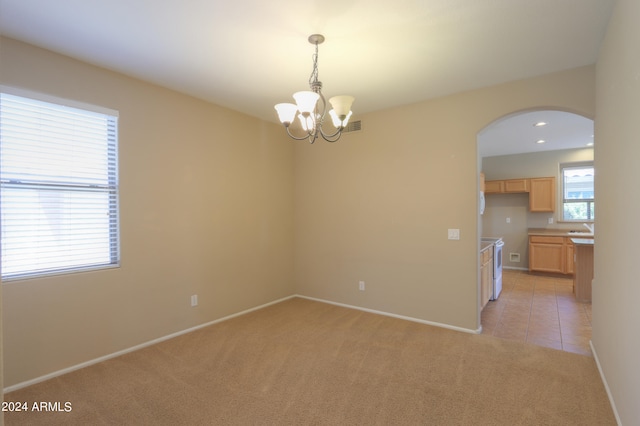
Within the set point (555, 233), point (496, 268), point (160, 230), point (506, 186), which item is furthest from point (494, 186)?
point (160, 230)

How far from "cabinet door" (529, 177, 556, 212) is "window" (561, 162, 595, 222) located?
0.40 meters

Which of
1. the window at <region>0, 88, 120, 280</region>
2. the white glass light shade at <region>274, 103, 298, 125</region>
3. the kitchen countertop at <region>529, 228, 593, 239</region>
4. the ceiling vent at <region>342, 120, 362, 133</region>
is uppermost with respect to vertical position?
the ceiling vent at <region>342, 120, 362, 133</region>

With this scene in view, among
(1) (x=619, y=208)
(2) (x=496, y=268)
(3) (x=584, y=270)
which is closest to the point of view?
(1) (x=619, y=208)

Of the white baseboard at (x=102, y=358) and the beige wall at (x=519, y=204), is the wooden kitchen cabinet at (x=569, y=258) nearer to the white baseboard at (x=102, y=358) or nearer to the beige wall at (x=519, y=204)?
the beige wall at (x=519, y=204)

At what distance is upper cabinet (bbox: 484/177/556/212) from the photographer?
22.6 feet

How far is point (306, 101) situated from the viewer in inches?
92.9

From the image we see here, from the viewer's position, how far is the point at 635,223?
1800 mm

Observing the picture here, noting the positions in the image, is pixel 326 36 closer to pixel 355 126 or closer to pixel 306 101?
pixel 306 101

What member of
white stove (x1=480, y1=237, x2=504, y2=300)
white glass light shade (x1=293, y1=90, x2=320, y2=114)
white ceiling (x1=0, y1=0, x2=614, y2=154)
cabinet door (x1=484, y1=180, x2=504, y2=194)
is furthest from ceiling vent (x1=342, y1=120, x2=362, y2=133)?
cabinet door (x1=484, y1=180, x2=504, y2=194)

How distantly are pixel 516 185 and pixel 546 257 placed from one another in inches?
64.0

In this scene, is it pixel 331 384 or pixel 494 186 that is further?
pixel 494 186

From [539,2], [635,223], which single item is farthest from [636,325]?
[539,2]

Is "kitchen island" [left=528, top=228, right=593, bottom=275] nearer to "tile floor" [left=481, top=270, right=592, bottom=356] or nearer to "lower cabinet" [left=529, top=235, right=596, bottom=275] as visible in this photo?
"lower cabinet" [left=529, top=235, right=596, bottom=275]

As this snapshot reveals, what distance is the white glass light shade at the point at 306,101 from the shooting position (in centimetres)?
235
